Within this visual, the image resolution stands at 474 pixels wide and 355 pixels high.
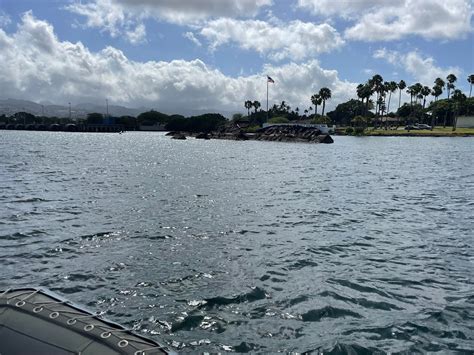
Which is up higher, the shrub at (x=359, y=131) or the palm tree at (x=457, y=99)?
the palm tree at (x=457, y=99)

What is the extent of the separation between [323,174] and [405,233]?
1007 inches

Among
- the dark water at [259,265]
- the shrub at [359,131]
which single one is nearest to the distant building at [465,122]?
→ the shrub at [359,131]

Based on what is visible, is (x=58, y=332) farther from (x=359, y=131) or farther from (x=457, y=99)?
(x=457, y=99)

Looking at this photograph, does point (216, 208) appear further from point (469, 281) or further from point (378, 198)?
→ point (469, 281)

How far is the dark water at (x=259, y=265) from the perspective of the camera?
9.23 meters

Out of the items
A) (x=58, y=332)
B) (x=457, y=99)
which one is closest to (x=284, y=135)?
(x=457, y=99)

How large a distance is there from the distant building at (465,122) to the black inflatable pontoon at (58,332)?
210944 mm

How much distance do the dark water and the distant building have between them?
601 ft

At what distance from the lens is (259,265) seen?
13.6 m

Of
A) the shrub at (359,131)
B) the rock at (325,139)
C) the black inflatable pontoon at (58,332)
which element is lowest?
the black inflatable pontoon at (58,332)

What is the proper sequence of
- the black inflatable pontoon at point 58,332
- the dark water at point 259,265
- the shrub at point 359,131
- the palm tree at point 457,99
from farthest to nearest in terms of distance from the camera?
the shrub at point 359,131 < the palm tree at point 457,99 < the dark water at point 259,265 < the black inflatable pontoon at point 58,332

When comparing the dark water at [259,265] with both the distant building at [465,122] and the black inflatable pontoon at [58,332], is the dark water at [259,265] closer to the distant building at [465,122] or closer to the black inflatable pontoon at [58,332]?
the black inflatable pontoon at [58,332]

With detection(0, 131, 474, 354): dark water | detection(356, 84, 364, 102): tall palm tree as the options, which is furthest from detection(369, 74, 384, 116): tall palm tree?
detection(0, 131, 474, 354): dark water

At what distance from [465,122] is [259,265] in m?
207
